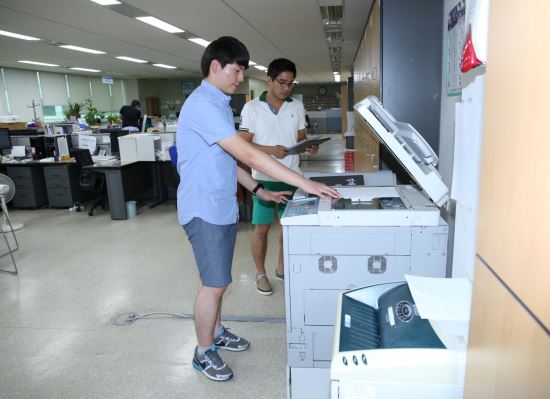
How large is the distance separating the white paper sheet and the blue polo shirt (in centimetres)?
96

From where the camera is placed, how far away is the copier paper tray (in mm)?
1060

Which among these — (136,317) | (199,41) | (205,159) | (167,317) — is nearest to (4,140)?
(199,41)

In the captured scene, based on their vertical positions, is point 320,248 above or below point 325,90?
below

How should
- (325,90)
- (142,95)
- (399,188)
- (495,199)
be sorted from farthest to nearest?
(325,90)
(142,95)
(399,188)
(495,199)

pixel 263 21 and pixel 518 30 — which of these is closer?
pixel 518 30

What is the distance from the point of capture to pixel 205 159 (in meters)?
1.79

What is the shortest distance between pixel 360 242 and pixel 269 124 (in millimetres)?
1375

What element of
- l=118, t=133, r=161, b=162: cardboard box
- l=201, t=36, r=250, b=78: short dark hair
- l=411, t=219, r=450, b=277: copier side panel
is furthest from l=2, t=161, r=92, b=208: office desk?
l=411, t=219, r=450, b=277: copier side panel

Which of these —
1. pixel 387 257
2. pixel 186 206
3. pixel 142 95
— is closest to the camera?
pixel 387 257

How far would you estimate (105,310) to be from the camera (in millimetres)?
2814

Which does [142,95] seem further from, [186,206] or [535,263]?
[535,263]

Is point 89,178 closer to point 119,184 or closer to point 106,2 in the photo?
point 119,184

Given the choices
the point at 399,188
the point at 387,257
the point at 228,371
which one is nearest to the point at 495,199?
the point at 387,257

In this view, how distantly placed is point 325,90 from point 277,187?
1986 cm
